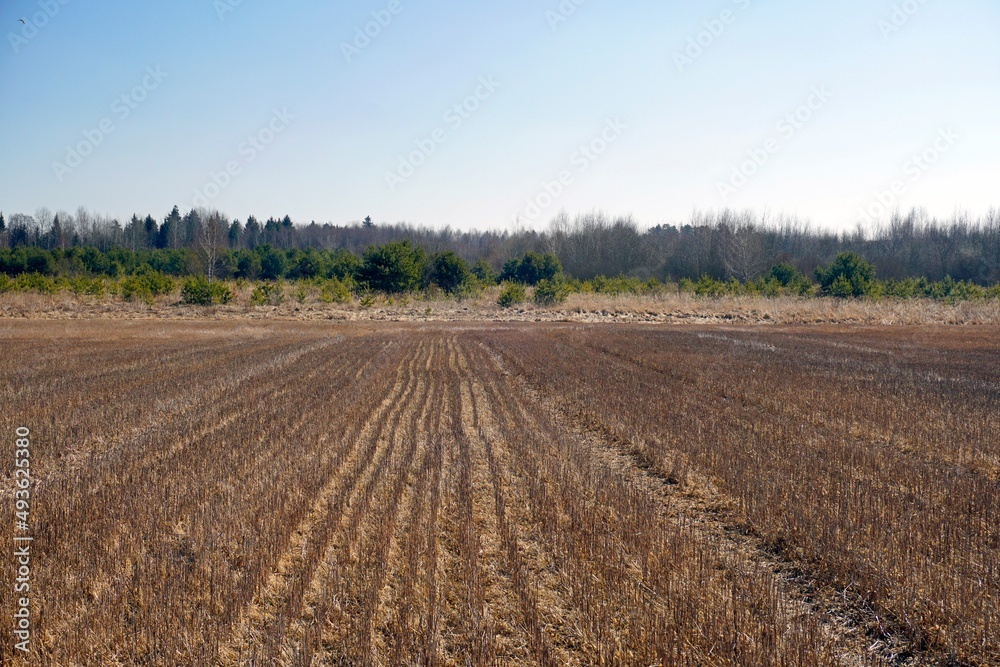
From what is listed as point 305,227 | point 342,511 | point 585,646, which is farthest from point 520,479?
point 305,227

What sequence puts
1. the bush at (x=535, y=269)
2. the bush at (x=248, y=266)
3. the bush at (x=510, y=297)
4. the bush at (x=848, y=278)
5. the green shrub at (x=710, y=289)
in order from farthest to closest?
1. the bush at (x=248, y=266)
2. the bush at (x=535, y=269)
3. the green shrub at (x=710, y=289)
4. the bush at (x=510, y=297)
5. the bush at (x=848, y=278)

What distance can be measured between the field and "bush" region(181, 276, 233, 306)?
34.1 meters

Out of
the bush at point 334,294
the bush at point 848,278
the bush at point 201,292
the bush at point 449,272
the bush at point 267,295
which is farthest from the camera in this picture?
the bush at point 449,272

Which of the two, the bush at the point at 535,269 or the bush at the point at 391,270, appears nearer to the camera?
the bush at the point at 391,270

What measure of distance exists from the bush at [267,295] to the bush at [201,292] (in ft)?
7.49

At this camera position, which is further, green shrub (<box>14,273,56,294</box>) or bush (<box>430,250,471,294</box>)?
bush (<box>430,250,471,294</box>)

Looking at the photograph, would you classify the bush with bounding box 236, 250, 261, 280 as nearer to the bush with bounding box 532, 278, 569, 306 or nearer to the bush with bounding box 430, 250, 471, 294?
the bush with bounding box 430, 250, 471, 294

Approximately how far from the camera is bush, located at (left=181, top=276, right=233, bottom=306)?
1790 inches

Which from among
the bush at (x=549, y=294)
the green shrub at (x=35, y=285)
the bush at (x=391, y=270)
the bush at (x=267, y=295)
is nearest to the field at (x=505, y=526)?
the bush at (x=267, y=295)

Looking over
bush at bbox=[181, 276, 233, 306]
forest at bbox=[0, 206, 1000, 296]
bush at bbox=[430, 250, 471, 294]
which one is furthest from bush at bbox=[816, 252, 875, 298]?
bush at bbox=[181, 276, 233, 306]

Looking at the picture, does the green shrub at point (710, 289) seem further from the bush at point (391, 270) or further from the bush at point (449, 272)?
the bush at point (391, 270)

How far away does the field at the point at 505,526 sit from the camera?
3947mm

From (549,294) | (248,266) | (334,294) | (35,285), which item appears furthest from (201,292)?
(248,266)

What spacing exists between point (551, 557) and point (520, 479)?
7.25ft
